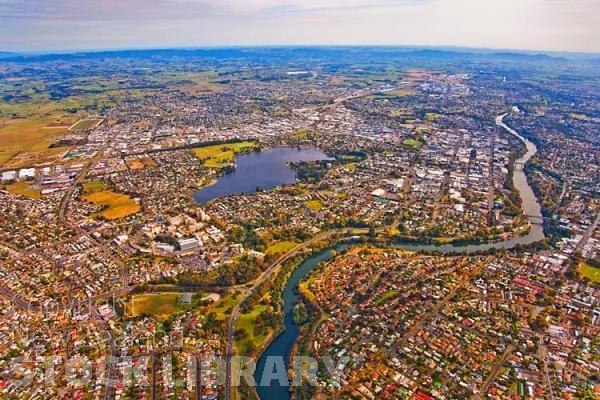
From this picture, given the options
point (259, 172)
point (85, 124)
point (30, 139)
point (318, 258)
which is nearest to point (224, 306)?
point (318, 258)

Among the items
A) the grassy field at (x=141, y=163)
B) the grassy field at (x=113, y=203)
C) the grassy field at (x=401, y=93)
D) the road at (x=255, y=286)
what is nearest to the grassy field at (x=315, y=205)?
the road at (x=255, y=286)

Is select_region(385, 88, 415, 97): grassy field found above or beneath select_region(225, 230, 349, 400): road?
above

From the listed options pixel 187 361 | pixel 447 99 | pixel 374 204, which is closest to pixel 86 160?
pixel 374 204

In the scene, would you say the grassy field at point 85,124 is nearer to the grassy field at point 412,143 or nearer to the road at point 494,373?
the grassy field at point 412,143

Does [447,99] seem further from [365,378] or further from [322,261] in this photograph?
[365,378]

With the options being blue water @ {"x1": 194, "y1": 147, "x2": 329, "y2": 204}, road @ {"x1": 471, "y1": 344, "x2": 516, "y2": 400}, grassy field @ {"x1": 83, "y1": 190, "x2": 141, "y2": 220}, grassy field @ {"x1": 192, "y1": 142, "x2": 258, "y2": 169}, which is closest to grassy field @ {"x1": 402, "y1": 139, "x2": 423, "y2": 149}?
blue water @ {"x1": 194, "y1": 147, "x2": 329, "y2": 204}

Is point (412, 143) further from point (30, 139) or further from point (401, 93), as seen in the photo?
point (30, 139)

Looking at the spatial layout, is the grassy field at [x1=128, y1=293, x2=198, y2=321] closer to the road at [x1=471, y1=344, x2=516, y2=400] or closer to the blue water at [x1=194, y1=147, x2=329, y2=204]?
the road at [x1=471, y1=344, x2=516, y2=400]
